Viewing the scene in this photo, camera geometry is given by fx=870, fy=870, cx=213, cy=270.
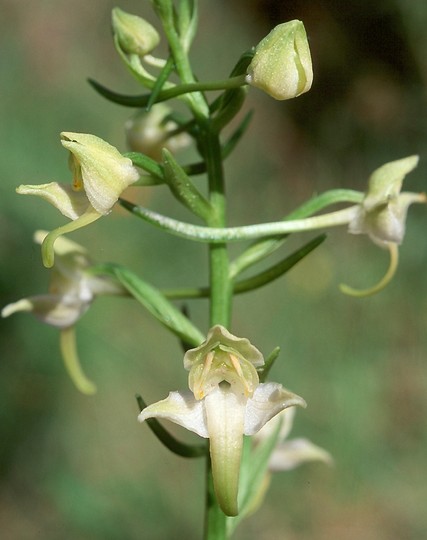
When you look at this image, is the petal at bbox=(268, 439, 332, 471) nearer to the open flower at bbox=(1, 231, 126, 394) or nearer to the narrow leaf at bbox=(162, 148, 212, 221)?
the open flower at bbox=(1, 231, 126, 394)

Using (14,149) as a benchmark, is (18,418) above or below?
below

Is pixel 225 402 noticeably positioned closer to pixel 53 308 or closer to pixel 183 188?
pixel 183 188

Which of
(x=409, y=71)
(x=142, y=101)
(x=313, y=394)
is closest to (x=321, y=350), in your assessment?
(x=313, y=394)

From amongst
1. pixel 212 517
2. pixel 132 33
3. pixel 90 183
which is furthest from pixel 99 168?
pixel 212 517

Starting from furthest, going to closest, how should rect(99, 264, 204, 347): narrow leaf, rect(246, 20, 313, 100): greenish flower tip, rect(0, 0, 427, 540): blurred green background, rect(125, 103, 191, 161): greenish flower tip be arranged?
rect(0, 0, 427, 540): blurred green background, rect(125, 103, 191, 161): greenish flower tip, rect(99, 264, 204, 347): narrow leaf, rect(246, 20, 313, 100): greenish flower tip

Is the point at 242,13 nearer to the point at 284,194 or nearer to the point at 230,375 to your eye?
the point at 284,194

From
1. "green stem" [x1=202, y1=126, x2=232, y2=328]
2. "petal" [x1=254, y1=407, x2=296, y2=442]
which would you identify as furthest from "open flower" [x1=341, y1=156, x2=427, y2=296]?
"petal" [x1=254, y1=407, x2=296, y2=442]
